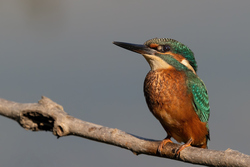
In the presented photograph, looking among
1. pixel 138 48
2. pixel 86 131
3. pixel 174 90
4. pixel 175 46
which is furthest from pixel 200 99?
pixel 86 131

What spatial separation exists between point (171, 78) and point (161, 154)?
68cm

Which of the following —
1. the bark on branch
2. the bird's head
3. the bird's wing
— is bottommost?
the bark on branch

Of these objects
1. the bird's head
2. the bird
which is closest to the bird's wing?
the bird

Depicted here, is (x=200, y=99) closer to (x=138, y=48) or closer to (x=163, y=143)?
(x=163, y=143)

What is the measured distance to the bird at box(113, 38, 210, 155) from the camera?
3.45 m

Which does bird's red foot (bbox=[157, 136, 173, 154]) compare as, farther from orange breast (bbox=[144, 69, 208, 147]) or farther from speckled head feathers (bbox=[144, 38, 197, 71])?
speckled head feathers (bbox=[144, 38, 197, 71])

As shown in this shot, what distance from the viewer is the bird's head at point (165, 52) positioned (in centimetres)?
358

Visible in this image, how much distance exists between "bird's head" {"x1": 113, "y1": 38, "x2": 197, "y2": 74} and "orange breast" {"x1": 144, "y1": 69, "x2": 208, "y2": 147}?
0.07m

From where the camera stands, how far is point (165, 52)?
359cm

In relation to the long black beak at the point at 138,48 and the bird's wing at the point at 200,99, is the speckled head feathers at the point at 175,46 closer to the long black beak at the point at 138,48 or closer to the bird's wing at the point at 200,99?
the long black beak at the point at 138,48

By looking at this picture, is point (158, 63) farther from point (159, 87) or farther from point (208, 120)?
point (208, 120)

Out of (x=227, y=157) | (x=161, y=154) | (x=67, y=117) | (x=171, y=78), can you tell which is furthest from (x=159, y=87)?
(x=227, y=157)

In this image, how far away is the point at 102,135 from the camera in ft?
10.00

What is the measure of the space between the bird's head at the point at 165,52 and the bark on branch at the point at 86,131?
0.70m
